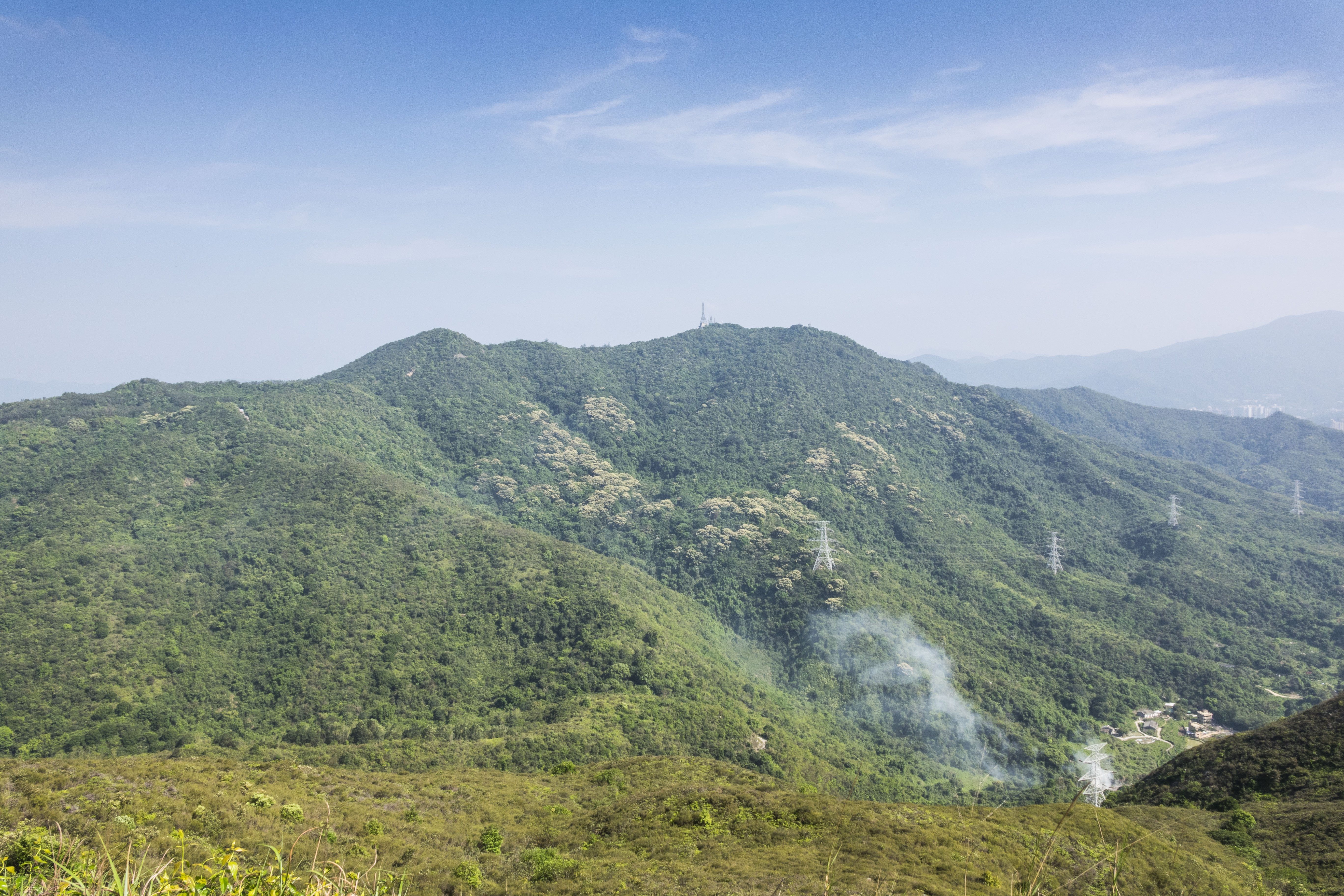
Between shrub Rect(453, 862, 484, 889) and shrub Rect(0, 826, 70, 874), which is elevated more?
shrub Rect(0, 826, 70, 874)

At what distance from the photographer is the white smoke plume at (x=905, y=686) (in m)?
72.9

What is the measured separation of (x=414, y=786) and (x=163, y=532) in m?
62.1

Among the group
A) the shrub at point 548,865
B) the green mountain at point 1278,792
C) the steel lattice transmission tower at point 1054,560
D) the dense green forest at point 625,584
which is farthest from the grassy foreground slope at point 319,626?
the steel lattice transmission tower at point 1054,560

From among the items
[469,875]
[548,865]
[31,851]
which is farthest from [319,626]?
[31,851]

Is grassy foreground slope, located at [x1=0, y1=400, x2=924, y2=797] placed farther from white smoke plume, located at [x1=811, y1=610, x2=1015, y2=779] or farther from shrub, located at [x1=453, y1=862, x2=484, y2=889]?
shrub, located at [x1=453, y1=862, x2=484, y2=889]

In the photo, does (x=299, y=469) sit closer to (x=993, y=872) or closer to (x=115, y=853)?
(x=115, y=853)

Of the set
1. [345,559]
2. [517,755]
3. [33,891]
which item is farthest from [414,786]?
[345,559]

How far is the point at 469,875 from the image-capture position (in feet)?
82.8

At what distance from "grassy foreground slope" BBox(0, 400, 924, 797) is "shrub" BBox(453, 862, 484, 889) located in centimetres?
2622

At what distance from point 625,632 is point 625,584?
15.0 m

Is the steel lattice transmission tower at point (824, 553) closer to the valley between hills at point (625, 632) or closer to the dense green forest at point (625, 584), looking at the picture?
the dense green forest at point (625, 584)

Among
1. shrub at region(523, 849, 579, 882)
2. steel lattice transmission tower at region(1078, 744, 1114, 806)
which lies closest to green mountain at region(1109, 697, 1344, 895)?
steel lattice transmission tower at region(1078, 744, 1114, 806)

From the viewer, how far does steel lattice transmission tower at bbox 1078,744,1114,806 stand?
179 feet

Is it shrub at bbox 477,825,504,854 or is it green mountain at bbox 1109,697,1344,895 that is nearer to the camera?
shrub at bbox 477,825,504,854
